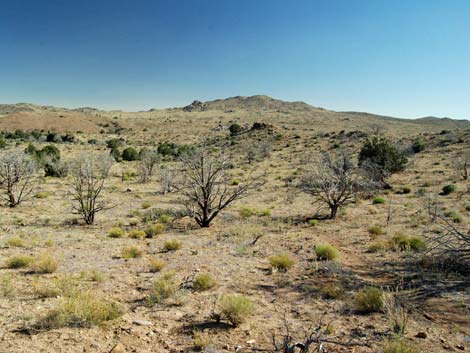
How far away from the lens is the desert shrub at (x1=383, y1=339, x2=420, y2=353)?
15.5 feet

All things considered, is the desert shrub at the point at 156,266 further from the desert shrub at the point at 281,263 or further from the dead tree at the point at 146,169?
the dead tree at the point at 146,169

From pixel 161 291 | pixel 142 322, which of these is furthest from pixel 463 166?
pixel 142 322

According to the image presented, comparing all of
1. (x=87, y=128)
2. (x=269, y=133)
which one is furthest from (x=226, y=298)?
(x=87, y=128)

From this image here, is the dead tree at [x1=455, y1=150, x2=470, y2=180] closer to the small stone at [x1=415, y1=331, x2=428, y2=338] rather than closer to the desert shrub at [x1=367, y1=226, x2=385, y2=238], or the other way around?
the desert shrub at [x1=367, y1=226, x2=385, y2=238]

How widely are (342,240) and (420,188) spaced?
15.2 meters

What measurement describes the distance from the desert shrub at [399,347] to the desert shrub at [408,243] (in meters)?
6.44

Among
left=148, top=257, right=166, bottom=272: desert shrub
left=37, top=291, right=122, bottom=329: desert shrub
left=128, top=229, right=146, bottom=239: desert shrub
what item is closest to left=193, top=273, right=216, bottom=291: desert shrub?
left=148, top=257, right=166, bottom=272: desert shrub

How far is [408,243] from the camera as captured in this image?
11023mm

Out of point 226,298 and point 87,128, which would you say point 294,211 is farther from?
point 87,128

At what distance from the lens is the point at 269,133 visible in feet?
203

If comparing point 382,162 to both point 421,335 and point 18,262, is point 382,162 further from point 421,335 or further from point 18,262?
point 18,262

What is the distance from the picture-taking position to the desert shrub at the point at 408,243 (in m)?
10.9

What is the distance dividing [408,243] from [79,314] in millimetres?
10118

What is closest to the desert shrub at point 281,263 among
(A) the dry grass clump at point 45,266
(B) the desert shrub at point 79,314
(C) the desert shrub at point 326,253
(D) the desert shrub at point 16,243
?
(C) the desert shrub at point 326,253
